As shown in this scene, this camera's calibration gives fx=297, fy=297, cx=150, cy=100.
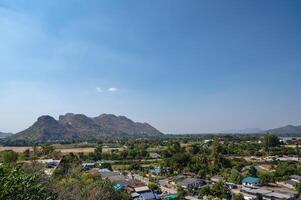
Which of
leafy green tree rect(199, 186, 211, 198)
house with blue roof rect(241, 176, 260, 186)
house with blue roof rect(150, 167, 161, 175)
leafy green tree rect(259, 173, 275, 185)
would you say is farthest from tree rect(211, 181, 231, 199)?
house with blue roof rect(150, 167, 161, 175)

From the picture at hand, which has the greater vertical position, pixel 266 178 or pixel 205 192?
pixel 266 178

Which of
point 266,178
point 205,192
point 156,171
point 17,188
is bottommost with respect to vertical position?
point 205,192

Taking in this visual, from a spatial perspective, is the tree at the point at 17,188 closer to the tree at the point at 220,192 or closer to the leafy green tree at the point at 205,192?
the tree at the point at 220,192

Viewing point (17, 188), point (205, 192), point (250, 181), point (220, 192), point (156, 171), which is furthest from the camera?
point (156, 171)

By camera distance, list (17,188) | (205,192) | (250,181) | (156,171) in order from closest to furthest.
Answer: (17,188), (205,192), (250,181), (156,171)

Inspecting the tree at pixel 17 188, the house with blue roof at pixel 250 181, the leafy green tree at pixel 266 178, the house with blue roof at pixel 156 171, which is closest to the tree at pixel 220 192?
the house with blue roof at pixel 250 181

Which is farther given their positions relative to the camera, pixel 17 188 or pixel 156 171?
pixel 156 171

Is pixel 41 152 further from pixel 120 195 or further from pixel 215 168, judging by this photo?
pixel 120 195

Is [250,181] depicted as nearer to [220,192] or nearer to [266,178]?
[266,178]

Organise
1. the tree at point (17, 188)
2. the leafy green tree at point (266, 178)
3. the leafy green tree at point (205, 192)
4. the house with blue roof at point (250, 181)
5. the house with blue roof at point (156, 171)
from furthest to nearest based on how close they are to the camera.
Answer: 1. the house with blue roof at point (156, 171)
2. the leafy green tree at point (266, 178)
3. the house with blue roof at point (250, 181)
4. the leafy green tree at point (205, 192)
5. the tree at point (17, 188)

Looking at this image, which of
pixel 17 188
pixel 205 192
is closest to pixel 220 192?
pixel 205 192

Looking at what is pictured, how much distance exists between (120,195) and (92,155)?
31294mm

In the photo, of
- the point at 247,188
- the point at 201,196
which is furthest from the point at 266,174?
the point at 201,196

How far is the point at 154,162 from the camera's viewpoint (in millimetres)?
44188
